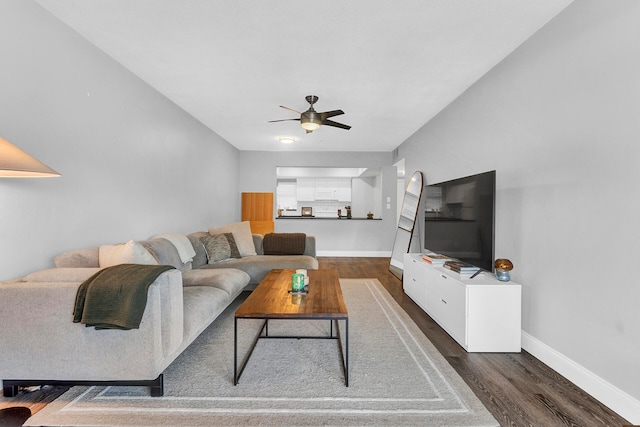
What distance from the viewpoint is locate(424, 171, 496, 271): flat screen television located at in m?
2.60

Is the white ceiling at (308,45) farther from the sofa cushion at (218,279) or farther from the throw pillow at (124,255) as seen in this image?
the sofa cushion at (218,279)

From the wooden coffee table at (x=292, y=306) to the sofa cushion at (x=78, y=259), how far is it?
4.14ft

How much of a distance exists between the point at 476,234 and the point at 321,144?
14.3ft

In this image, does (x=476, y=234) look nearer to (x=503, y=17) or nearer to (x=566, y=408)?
(x=566, y=408)

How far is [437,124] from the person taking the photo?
4500 millimetres

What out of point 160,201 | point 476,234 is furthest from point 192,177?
point 476,234

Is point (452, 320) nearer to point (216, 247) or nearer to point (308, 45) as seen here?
point (308, 45)

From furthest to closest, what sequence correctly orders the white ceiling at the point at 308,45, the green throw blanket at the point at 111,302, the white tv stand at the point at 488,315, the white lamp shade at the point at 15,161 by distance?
the white tv stand at the point at 488,315, the white ceiling at the point at 308,45, the green throw blanket at the point at 111,302, the white lamp shade at the point at 15,161

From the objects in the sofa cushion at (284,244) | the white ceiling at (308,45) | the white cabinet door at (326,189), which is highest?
the white ceiling at (308,45)

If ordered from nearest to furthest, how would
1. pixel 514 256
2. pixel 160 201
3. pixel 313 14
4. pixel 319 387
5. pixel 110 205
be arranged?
1. pixel 319 387
2. pixel 313 14
3. pixel 514 256
4. pixel 110 205
5. pixel 160 201

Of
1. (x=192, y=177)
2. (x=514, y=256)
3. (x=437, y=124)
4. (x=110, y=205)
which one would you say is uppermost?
(x=437, y=124)

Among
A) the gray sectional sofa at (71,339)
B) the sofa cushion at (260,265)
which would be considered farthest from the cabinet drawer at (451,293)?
the gray sectional sofa at (71,339)

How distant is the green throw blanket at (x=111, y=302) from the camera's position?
1652mm

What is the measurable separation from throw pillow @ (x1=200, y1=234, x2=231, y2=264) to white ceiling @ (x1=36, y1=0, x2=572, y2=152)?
72.9 inches
